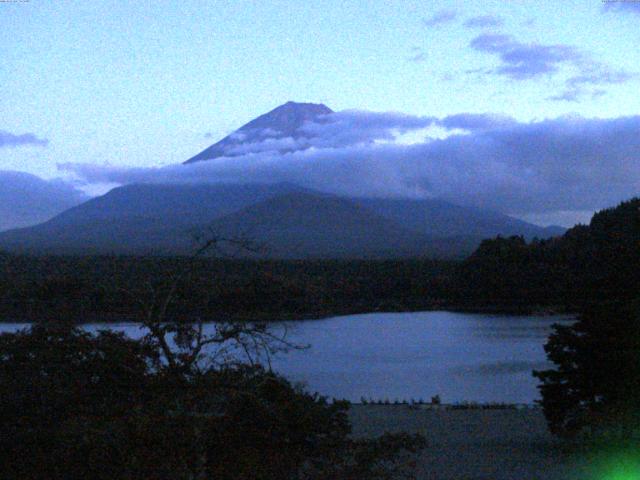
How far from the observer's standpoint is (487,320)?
30.6 meters

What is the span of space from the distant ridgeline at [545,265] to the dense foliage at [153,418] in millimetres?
23884

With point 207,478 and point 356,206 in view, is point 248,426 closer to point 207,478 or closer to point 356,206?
point 207,478

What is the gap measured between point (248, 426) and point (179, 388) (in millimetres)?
513

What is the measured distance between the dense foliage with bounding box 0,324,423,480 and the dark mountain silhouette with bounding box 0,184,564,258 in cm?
5647

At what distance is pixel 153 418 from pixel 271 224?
263 feet

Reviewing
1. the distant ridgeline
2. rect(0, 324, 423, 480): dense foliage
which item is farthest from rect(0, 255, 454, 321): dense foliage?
rect(0, 324, 423, 480): dense foliage

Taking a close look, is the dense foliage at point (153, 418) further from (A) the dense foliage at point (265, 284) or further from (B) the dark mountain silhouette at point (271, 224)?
(B) the dark mountain silhouette at point (271, 224)

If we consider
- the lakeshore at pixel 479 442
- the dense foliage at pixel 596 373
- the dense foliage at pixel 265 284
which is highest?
the dense foliage at pixel 265 284

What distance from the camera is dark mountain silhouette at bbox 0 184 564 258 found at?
73625 millimetres

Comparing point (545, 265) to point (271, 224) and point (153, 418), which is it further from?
point (271, 224)

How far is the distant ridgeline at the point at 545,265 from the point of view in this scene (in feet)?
104

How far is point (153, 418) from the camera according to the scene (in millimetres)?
5590

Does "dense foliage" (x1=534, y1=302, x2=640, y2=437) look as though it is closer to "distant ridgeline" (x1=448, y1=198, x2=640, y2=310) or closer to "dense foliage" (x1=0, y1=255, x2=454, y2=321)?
"dense foliage" (x1=0, y1=255, x2=454, y2=321)

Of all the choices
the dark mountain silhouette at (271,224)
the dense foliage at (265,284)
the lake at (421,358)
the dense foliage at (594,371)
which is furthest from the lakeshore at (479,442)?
the dark mountain silhouette at (271,224)
